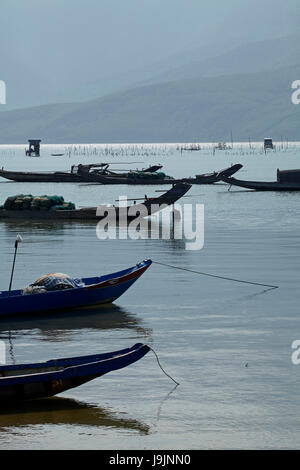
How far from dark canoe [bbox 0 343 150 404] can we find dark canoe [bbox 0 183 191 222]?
37596mm

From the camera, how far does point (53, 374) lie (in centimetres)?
1931

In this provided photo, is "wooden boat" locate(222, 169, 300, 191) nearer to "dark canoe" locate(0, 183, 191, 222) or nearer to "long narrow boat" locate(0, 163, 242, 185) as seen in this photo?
"long narrow boat" locate(0, 163, 242, 185)

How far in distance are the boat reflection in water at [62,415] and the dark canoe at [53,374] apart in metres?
0.32

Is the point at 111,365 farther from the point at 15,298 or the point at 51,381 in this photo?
the point at 15,298

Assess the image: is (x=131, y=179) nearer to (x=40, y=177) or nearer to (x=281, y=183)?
(x=40, y=177)

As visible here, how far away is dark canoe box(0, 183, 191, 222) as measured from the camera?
189 ft

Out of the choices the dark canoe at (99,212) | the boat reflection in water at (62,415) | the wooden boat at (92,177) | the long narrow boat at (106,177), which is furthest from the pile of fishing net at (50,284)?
the wooden boat at (92,177)

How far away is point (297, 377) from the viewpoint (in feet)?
72.6

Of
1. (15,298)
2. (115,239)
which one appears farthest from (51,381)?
Answer: (115,239)

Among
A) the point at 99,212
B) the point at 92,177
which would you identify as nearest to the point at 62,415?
the point at 99,212

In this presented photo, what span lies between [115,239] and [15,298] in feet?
76.6

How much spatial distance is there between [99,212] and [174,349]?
3393 cm
